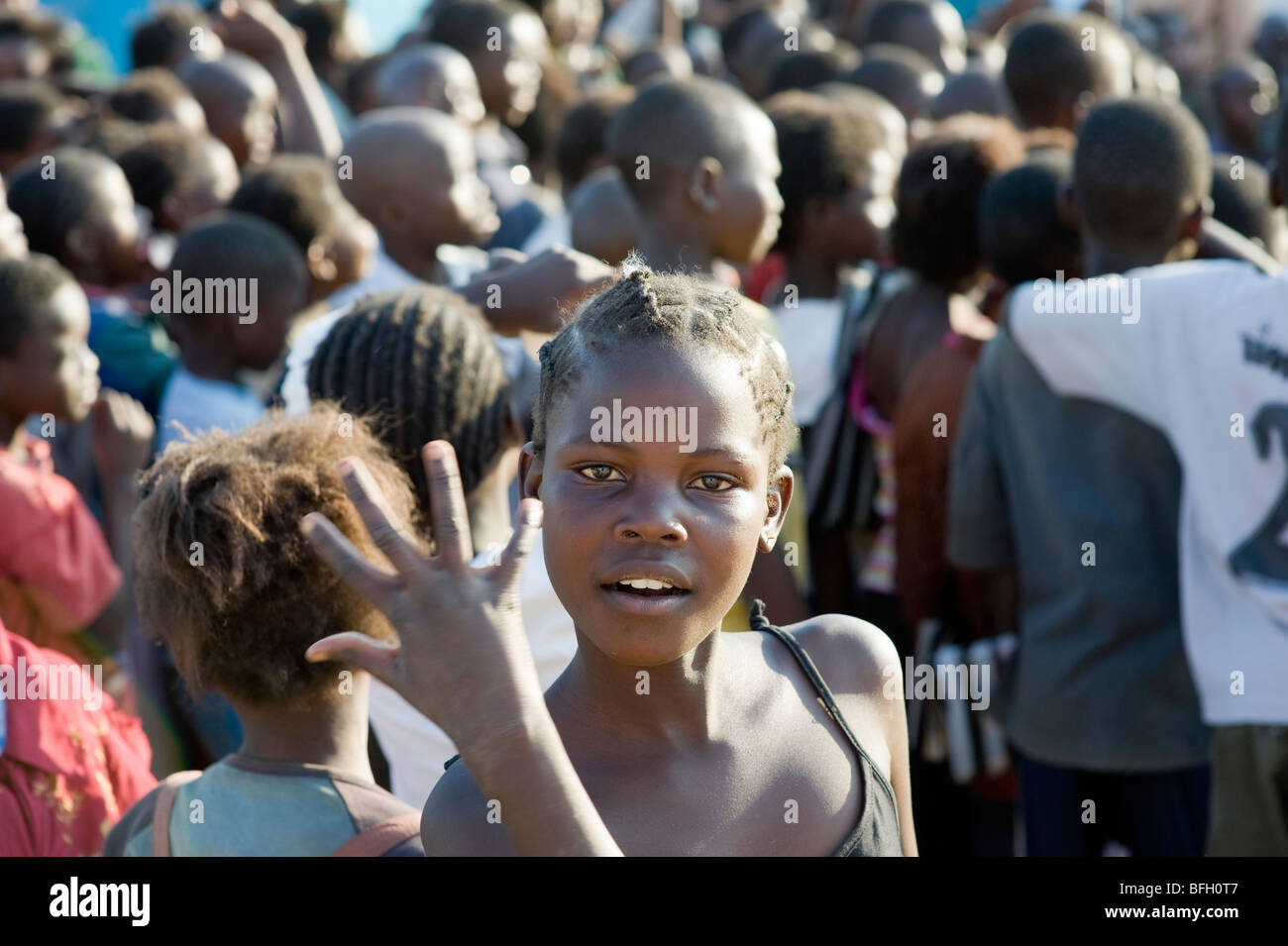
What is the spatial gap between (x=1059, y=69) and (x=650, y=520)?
4.45m

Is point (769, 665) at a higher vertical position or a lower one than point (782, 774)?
higher

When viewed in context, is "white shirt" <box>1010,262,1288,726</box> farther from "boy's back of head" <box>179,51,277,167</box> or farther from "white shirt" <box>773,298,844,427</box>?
"boy's back of head" <box>179,51,277,167</box>

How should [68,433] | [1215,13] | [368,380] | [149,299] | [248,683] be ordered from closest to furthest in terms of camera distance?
[248,683] → [368,380] → [68,433] → [149,299] → [1215,13]

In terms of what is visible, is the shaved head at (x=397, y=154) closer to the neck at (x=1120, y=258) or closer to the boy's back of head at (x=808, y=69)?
the neck at (x=1120, y=258)

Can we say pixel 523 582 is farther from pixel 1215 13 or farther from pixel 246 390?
pixel 1215 13

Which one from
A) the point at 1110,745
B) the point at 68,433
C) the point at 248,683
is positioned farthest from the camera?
the point at 68,433

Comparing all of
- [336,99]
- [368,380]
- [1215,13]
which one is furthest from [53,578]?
[1215,13]

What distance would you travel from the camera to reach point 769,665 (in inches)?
71.1

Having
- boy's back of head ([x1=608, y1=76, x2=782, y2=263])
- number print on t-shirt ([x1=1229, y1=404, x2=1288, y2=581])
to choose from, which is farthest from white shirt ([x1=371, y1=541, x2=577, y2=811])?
boy's back of head ([x1=608, y1=76, x2=782, y2=263])

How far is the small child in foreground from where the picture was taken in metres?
1.88

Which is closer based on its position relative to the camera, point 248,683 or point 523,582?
point 248,683

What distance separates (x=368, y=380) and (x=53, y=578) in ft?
4.11

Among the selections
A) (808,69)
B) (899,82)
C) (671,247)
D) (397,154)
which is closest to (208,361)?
(397,154)

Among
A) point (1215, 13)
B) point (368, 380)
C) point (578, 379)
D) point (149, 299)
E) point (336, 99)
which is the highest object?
point (1215, 13)
